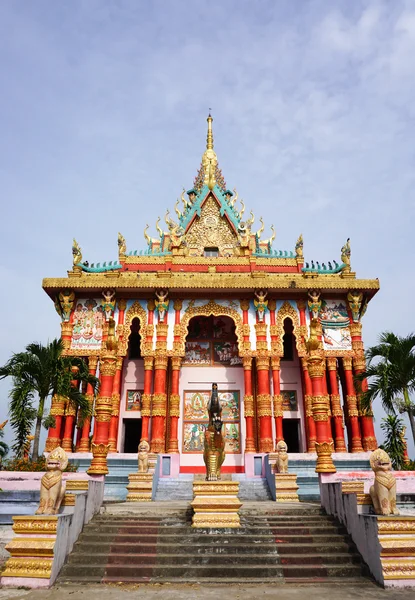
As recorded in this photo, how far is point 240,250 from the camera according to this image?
73.6 ft

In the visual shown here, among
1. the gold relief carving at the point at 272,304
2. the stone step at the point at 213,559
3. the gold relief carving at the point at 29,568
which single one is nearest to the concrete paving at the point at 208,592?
the gold relief carving at the point at 29,568

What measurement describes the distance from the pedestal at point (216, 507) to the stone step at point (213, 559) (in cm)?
89

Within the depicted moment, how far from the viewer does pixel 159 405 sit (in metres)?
18.1

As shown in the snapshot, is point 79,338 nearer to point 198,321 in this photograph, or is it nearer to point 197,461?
point 198,321

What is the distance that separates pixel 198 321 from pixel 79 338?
545 centimetres

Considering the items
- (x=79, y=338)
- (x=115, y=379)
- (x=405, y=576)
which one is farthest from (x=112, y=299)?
(x=405, y=576)

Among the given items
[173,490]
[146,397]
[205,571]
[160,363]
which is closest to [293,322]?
[160,363]

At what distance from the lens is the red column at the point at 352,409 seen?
18250 millimetres

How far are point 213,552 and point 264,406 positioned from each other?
11140mm

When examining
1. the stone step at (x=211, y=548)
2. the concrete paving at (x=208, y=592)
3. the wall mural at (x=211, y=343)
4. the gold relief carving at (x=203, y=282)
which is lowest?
the concrete paving at (x=208, y=592)

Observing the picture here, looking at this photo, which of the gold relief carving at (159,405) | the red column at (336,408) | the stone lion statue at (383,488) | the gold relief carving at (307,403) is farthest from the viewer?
the gold relief carving at (307,403)

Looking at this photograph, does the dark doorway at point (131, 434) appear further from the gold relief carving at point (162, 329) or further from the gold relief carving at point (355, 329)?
the gold relief carving at point (355, 329)

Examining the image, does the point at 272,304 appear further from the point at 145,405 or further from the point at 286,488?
the point at 286,488

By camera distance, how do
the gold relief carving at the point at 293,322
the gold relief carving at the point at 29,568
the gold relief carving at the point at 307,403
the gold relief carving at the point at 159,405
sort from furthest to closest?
the gold relief carving at the point at 293,322 → the gold relief carving at the point at 307,403 → the gold relief carving at the point at 159,405 → the gold relief carving at the point at 29,568
